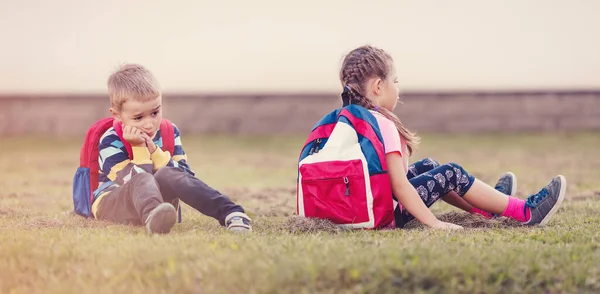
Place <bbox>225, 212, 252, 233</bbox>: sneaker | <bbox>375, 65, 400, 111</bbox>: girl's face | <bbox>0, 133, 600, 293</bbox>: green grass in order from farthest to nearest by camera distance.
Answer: <bbox>375, 65, 400, 111</bbox>: girl's face → <bbox>225, 212, 252, 233</bbox>: sneaker → <bbox>0, 133, 600, 293</bbox>: green grass

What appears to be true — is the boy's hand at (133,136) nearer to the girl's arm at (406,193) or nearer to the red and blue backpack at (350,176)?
the red and blue backpack at (350,176)

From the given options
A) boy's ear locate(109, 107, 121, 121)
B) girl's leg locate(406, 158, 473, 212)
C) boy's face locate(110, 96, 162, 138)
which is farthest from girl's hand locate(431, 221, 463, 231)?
boy's ear locate(109, 107, 121, 121)

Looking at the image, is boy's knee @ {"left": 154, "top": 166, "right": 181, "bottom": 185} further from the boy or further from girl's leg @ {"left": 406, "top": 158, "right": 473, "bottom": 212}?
girl's leg @ {"left": 406, "top": 158, "right": 473, "bottom": 212}

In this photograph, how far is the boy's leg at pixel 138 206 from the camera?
11.9ft

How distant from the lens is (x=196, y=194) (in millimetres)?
3936

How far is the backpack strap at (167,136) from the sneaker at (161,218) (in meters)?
0.79

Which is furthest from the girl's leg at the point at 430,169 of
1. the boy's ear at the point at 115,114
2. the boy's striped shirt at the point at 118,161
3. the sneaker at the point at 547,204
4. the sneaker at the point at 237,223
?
the boy's ear at the point at 115,114

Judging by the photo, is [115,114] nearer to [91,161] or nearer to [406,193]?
[91,161]

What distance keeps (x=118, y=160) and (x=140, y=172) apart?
296mm

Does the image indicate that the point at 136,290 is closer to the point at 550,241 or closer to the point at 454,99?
the point at 550,241

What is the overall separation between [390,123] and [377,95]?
0.78 ft

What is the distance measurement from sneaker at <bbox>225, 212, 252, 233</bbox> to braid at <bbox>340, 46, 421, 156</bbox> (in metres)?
0.92

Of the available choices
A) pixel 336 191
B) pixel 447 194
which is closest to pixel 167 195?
pixel 336 191

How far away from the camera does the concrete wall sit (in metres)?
13.6
